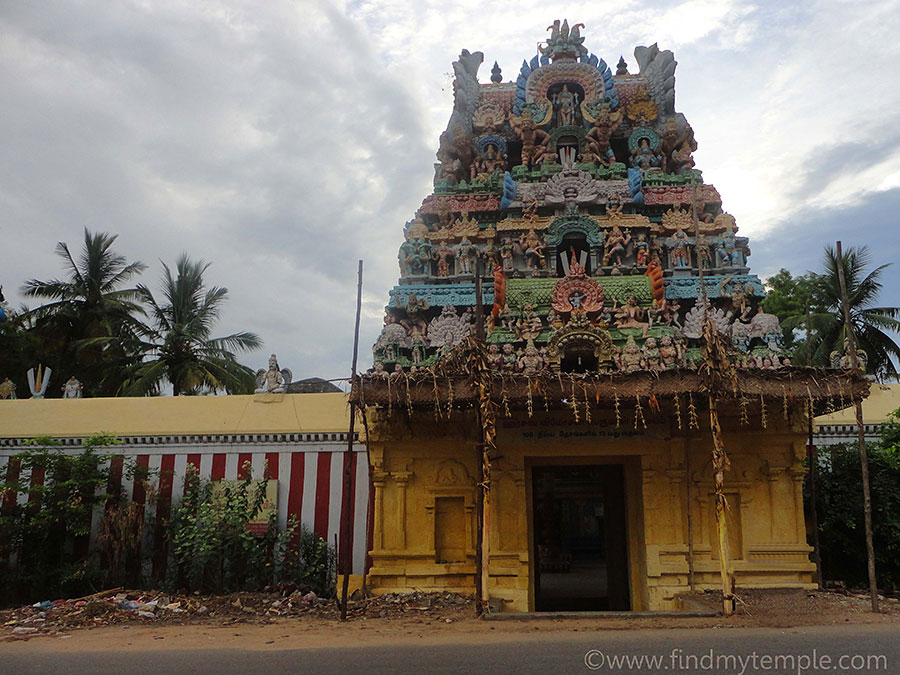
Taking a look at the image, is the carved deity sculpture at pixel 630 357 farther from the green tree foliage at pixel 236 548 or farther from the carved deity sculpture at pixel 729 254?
the green tree foliage at pixel 236 548

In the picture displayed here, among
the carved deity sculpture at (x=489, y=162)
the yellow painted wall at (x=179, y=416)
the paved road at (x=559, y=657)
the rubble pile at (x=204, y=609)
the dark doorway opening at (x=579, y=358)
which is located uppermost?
the carved deity sculpture at (x=489, y=162)

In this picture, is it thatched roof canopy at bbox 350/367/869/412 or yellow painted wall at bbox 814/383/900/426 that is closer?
thatched roof canopy at bbox 350/367/869/412

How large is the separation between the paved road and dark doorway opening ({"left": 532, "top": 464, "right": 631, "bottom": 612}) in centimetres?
502

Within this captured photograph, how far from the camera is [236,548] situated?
11.3m

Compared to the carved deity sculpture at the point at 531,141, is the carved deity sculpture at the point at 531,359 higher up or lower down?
lower down

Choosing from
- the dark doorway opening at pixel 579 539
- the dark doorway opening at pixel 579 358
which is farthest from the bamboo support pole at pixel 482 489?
the dark doorway opening at pixel 579 358

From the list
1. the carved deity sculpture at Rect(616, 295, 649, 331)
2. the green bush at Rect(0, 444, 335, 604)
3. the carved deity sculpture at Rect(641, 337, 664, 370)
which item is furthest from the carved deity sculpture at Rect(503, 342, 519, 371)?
the green bush at Rect(0, 444, 335, 604)

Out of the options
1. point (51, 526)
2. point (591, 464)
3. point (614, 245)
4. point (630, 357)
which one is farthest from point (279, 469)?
point (614, 245)

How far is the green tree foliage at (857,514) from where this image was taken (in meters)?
10.9

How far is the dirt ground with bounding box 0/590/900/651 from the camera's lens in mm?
7602

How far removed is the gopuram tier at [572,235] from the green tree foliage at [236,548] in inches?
129

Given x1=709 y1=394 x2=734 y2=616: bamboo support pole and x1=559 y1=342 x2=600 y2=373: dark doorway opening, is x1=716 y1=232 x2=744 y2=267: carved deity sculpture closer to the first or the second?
x1=559 y1=342 x2=600 y2=373: dark doorway opening

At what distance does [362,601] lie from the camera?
34.0 ft

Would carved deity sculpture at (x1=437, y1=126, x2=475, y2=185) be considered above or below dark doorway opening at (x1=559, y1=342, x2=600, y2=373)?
above
